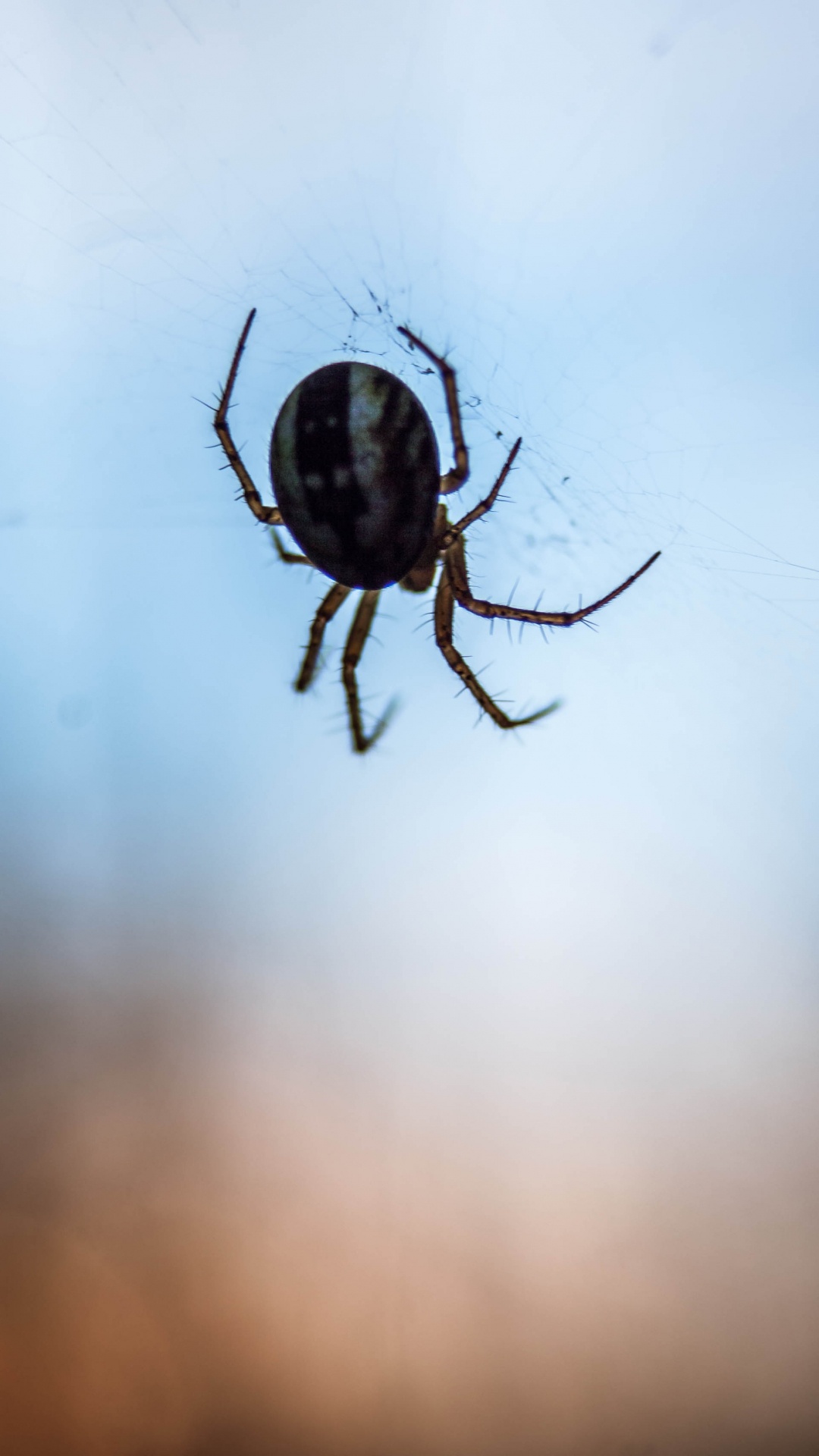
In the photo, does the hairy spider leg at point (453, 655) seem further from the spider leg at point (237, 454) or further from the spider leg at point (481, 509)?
the spider leg at point (237, 454)

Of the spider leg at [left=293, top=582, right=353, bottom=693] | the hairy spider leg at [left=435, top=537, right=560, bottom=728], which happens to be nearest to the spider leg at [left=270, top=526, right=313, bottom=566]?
the spider leg at [left=293, top=582, right=353, bottom=693]

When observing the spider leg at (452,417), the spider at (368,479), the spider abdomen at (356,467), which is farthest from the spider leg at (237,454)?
the spider leg at (452,417)

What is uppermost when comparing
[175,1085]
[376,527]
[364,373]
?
[364,373]

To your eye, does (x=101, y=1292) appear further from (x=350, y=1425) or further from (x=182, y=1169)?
(x=350, y=1425)

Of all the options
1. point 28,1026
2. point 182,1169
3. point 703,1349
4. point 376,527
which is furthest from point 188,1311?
point 376,527

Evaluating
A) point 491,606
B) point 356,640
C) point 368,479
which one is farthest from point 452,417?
point 356,640

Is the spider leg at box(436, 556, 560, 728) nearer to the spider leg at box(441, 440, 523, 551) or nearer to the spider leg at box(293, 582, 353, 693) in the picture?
the spider leg at box(441, 440, 523, 551)
